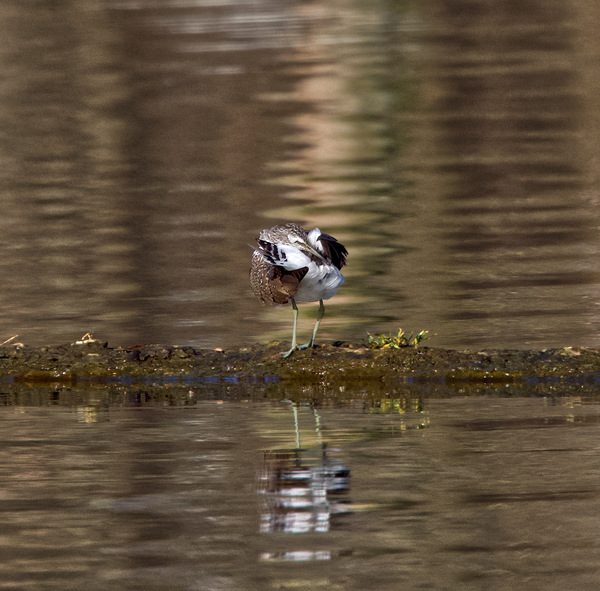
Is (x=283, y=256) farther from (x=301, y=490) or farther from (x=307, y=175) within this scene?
(x=307, y=175)

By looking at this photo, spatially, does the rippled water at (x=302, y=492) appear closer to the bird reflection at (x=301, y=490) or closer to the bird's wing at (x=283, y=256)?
the bird reflection at (x=301, y=490)

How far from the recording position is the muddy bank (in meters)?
8.79

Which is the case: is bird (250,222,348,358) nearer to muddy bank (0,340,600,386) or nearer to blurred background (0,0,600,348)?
muddy bank (0,340,600,386)

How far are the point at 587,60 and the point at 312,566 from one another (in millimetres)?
29934

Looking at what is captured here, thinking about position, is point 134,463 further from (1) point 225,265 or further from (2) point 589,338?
(1) point 225,265

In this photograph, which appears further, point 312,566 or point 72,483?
point 72,483

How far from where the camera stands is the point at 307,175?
20062mm

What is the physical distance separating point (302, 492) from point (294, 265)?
2.58 m

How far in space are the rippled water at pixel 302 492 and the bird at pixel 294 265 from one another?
66 cm

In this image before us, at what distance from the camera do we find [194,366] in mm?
9148

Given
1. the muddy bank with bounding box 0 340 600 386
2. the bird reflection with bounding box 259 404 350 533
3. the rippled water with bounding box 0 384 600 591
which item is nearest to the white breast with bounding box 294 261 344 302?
the muddy bank with bounding box 0 340 600 386

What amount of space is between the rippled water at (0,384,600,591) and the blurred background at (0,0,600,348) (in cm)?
203

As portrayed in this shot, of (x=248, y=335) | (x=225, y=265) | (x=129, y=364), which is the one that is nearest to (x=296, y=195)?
(x=225, y=265)

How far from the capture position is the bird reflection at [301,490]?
19.4 ft
